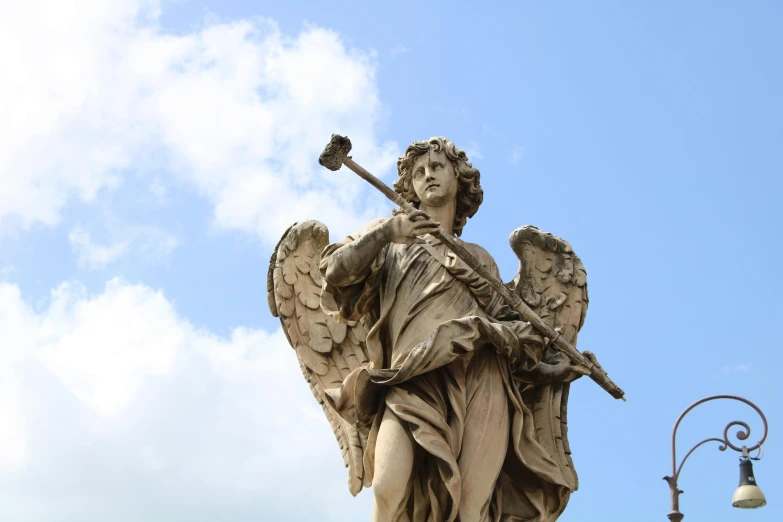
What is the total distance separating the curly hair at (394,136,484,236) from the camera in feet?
43.4

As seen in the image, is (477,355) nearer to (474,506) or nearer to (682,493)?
(474,506)

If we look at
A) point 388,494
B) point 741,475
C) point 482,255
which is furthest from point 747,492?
point 388,494

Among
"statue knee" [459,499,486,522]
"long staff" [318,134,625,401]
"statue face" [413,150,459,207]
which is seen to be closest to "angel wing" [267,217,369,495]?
"statue face" [413,150,459,207]

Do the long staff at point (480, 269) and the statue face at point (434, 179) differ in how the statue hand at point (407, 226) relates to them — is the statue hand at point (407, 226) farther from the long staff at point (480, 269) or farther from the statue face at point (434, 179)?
the statue face at point (434, 179)

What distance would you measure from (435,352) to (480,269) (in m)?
0.93

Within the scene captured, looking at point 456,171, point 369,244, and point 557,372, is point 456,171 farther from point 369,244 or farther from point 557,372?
point 557,372

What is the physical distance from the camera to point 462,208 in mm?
13477

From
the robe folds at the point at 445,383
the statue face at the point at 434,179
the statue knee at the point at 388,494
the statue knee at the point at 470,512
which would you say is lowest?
the statue knee at the point at 470,512

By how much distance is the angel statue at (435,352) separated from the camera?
11.9 meters

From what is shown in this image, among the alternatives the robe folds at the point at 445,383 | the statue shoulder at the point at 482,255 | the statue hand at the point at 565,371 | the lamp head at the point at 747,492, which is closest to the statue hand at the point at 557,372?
the statue hand at the point at 565,371

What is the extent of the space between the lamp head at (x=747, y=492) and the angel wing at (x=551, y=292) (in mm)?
2697

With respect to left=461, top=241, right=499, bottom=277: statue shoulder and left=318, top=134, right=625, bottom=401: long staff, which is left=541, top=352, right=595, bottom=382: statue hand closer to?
left=318, top=134, right=625, bottom=401: long staff

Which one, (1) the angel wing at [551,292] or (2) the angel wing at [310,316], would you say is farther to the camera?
(2) the angel wing at [310,316]

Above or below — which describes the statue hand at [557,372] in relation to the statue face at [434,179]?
below
